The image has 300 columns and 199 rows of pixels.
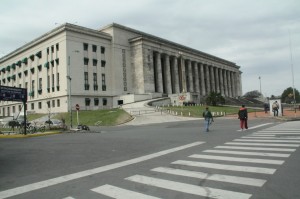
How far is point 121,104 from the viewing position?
235 ft

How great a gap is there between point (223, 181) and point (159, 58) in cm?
7918

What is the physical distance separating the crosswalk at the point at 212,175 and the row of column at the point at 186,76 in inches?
2891

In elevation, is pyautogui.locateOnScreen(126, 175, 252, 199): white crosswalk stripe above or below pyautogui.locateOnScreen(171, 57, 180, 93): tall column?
below

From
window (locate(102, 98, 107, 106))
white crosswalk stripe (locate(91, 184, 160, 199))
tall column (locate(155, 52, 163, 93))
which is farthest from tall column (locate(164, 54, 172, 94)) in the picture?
white crosswalk stripe (locate(91, 184, 160, 199))

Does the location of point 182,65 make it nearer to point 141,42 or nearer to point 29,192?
point 141,42

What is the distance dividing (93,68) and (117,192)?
67614 mm

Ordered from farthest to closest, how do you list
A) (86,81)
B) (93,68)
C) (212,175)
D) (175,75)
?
(175,75) < (93,68) < (86,81) < (212,175)

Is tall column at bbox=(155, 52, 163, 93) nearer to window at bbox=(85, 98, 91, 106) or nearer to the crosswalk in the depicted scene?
window at bbox=(85, 98, 91, 106)

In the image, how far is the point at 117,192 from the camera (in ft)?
19.9

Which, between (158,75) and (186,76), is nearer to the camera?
(158,75)

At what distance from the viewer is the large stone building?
221ft

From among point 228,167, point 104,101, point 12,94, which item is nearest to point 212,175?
point 228,167

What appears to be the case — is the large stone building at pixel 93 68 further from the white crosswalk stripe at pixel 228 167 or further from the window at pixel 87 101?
the white crosswalk stripe at pixel 228 167

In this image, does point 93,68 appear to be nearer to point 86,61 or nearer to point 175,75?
point 86,61
